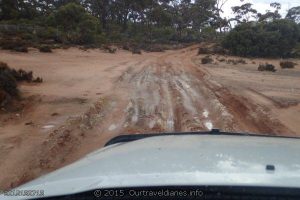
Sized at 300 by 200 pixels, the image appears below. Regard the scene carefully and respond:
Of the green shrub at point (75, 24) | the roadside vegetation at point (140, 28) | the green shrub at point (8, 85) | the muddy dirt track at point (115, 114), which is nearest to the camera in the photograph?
the muddy dirt track at point (115, 114)

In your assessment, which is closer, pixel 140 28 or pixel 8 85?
pixel 8 85

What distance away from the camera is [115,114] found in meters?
9.07

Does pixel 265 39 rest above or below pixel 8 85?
below

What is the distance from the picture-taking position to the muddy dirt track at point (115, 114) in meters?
6.47

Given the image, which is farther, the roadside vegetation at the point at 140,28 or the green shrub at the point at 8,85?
the roadside vegetation at the point at 140,28

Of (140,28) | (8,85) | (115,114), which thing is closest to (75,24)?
(140,28)

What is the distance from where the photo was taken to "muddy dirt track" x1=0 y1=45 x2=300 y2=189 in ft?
21.2

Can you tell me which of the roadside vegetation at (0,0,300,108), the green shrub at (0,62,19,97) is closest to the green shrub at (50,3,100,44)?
the roadside vegetation at (0,0,300,108)

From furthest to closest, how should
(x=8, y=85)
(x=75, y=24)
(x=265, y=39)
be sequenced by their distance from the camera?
(x=75, y=24) → (x=265, y=39) → (x=8, y=85)

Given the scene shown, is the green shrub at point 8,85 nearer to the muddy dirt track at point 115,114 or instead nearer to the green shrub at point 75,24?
the muddy dirt track at point 115,114

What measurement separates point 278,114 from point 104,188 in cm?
842

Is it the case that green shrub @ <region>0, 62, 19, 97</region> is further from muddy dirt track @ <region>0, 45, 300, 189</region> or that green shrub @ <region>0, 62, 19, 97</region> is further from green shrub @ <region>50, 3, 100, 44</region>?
green shrub @ <region>50, 3, 100, 44</region>

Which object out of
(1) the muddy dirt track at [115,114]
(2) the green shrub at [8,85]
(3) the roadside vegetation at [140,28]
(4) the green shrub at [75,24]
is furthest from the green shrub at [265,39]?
(2) the green shrub at [8,85]

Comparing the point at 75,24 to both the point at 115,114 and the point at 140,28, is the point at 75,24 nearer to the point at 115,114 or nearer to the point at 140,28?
the point at 140,28
